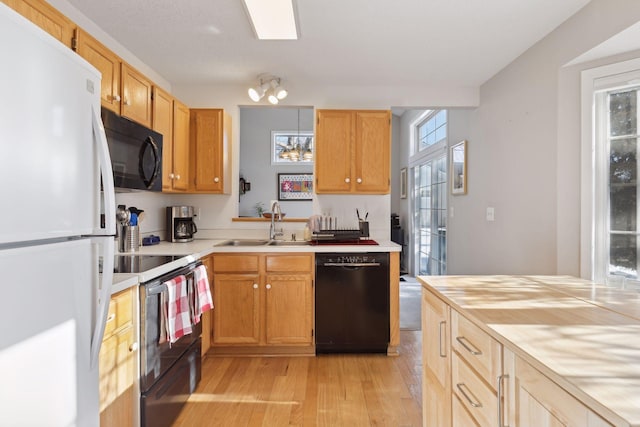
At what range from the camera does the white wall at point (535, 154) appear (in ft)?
7.34

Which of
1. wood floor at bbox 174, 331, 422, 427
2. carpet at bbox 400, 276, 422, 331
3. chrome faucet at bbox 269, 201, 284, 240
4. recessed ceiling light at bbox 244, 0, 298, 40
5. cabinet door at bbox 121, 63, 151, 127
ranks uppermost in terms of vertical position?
recessed ceiling light at bbox 244, 0, 298, 40

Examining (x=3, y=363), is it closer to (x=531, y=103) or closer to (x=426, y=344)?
(x=426, y=344)

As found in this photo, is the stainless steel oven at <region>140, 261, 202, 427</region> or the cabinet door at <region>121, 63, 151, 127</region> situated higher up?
the cabinet door at <region>121, 63, 151, 127</region>

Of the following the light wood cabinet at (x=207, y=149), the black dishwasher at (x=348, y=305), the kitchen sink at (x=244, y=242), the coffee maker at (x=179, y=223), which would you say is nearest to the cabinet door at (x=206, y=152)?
the light wood cabinet at (x=207, y=149)

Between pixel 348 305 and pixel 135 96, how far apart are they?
7.16 feet

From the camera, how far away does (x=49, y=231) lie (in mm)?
927

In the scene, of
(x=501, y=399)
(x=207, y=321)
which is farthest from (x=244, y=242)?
(x=501, y=399)

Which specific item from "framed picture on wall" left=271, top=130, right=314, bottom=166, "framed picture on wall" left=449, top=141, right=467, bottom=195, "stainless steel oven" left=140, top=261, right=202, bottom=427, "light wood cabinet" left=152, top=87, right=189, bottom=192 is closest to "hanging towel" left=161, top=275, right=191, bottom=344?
"stainless steel oven" left=140, top=261, right=202, bottom=427

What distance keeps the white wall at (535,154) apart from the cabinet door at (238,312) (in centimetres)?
210

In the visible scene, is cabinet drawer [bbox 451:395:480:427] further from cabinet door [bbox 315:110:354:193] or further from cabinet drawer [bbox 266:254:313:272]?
cabinet door [bbox 315:110:354:193]

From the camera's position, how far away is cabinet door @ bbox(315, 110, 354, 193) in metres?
3.32

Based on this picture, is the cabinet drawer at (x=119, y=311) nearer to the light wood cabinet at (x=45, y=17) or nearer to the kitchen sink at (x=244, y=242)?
the light wood cabinet at (x=45, y=17)

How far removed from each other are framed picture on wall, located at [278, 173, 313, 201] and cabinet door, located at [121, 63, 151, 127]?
152 inches

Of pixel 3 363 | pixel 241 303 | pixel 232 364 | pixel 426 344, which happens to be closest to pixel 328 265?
pixel 241 303
